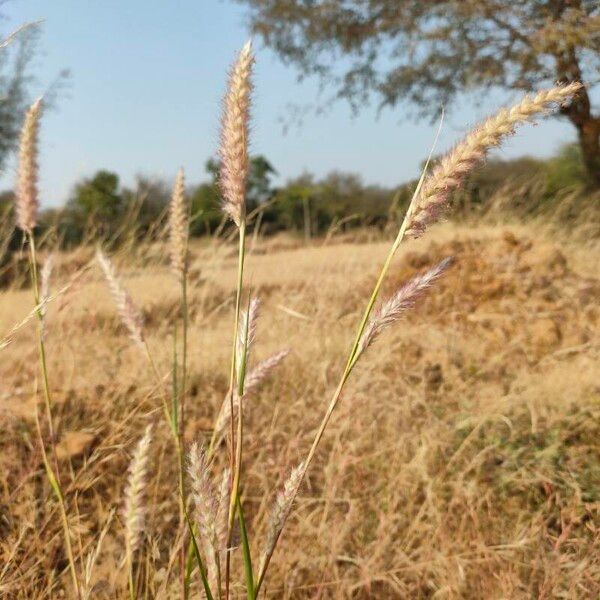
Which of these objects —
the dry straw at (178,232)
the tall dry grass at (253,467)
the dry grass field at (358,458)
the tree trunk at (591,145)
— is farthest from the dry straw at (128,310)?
the tree trunk at (591,145)

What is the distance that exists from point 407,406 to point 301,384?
25.6 inches

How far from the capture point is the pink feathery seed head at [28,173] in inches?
55.4

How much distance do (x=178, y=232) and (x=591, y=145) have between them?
11.3 meters

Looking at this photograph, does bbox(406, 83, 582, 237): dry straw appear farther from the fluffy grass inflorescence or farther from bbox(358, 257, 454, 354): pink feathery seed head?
the fluffy grass inflorescence

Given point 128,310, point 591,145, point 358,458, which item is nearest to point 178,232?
point 128,310

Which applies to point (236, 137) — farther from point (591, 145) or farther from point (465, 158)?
point (591, 145)

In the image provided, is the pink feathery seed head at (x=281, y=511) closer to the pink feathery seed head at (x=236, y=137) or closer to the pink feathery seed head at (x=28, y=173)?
the pink feathery seed head at (x=236, y=137)

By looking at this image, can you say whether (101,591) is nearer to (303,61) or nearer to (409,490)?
(409,490)

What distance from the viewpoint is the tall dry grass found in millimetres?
968

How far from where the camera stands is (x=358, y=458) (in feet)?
7.50

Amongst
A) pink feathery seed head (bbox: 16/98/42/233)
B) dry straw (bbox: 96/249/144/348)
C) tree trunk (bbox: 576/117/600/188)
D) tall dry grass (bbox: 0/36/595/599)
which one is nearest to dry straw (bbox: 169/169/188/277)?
tall dry grass (bbox: 0/36/595/599)

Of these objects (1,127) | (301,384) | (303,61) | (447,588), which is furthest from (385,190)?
(447,588)

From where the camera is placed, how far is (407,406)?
110 inches

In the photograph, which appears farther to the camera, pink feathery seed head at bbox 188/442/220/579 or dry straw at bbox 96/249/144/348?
dry straw at bbox 96/249/144/348
